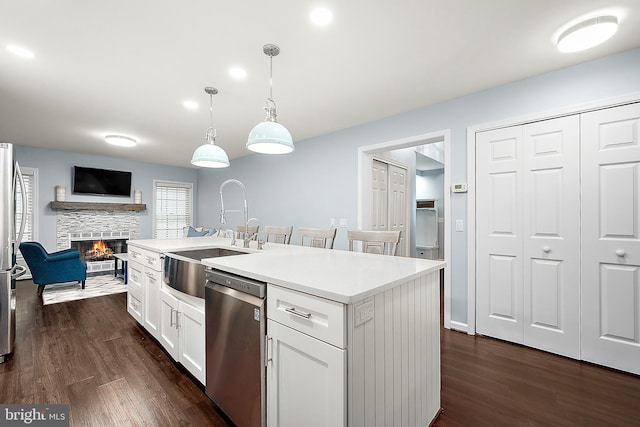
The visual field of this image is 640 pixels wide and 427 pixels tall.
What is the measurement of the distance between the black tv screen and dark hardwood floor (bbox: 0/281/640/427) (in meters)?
3.92

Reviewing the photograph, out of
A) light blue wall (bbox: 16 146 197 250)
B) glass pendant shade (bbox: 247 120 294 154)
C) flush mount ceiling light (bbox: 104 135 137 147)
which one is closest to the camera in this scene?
glass pendant shade (bbox: 247 120 294 154)

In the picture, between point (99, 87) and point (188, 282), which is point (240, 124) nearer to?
point (99, 87)

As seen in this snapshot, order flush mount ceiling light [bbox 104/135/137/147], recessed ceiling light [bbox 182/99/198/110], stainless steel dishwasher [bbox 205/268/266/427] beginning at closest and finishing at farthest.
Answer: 1. stainless steel dishwasher [bbox 205/268/266/427]
2. recessed ceiling light [bbox 182/99/198/110]
3. flush mount ceiling light [bbox 104/135/137/147]

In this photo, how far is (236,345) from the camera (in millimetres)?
1454

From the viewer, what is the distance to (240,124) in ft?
12.9

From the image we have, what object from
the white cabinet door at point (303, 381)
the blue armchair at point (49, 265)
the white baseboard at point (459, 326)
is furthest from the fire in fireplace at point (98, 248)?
the white baseboard at point (459, 326)

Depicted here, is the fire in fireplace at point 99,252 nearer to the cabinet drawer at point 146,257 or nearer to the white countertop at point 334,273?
the cabinet drawer at point 146,257

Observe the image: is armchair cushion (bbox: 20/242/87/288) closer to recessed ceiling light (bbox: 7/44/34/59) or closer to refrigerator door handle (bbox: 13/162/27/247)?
refrigerator door handle (bbox: 13/162/27/247)

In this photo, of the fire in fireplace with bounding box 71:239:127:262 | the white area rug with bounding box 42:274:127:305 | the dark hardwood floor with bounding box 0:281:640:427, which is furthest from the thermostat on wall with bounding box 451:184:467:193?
the fire in fireplace with bounding box 71:239:127:262

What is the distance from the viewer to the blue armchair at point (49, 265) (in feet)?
12.9

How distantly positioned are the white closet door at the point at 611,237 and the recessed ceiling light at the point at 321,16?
2221 millimetres

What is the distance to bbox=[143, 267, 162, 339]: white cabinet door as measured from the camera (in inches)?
95.4

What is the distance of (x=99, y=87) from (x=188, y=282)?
2311 mm

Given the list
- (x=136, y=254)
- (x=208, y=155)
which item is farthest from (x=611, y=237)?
(x=136, y=254)
